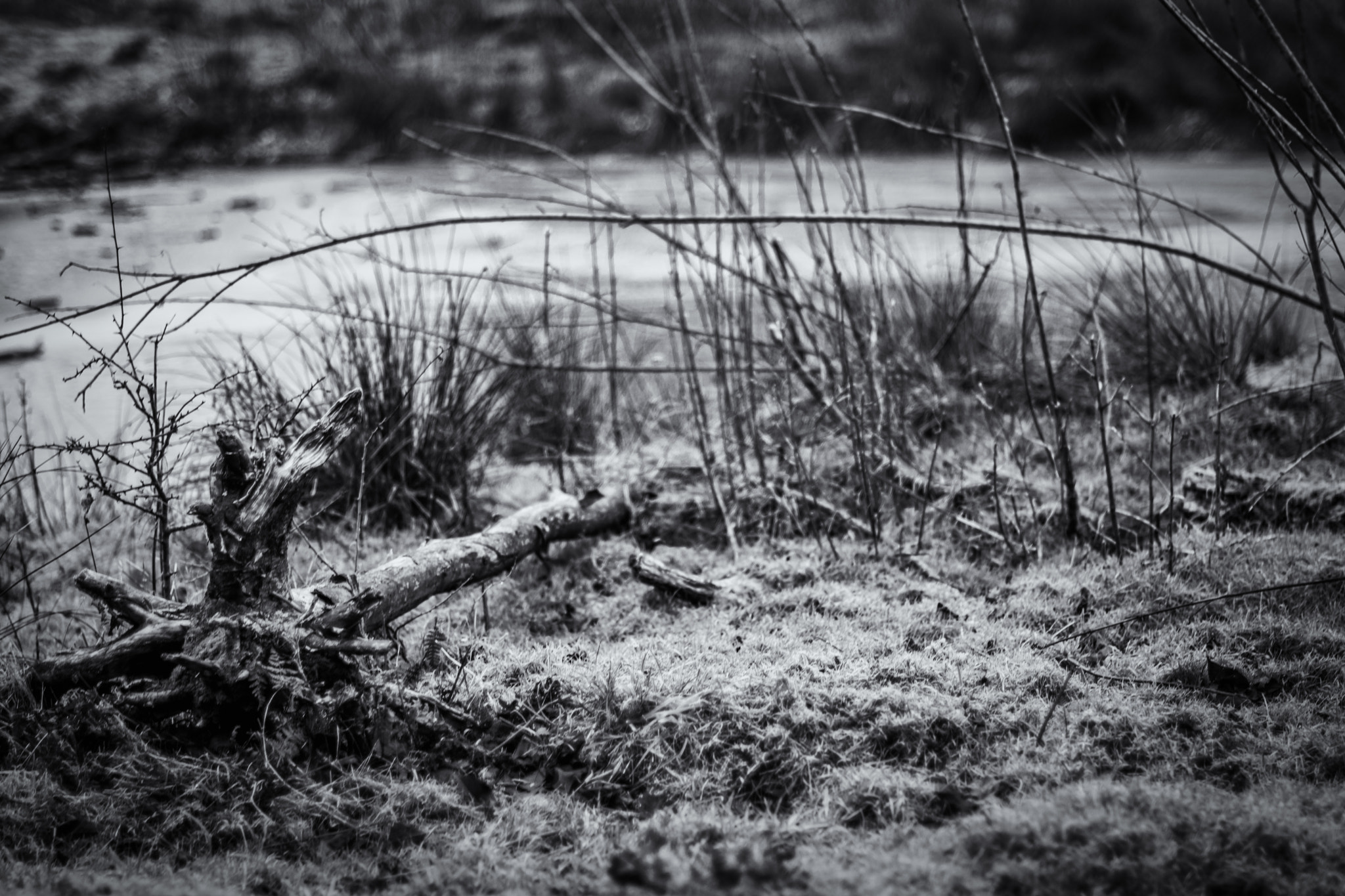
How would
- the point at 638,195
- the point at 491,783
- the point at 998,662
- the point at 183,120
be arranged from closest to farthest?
1. the point at 491,783
2. the point at 998,662
3. the point at 638,195
4. the point at 183,120

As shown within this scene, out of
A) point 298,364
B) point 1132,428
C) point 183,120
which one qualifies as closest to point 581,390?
point 298,364

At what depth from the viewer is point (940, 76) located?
1040 cm

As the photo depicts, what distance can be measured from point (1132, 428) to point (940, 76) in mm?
7967

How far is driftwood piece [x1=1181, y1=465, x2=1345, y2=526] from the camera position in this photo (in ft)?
8.98

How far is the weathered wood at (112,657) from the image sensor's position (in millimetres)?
1950

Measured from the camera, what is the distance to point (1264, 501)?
2.81m

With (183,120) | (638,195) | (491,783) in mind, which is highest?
(183,120)

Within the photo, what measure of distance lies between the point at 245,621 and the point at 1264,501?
8.80ft

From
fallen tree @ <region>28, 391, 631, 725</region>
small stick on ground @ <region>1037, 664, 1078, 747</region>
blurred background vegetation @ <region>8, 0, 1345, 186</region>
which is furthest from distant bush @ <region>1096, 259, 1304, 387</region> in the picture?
blurred background vegetation @ <region>8, 0, 1345, 186</region>

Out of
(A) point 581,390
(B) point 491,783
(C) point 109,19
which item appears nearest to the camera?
(B) point 491,783

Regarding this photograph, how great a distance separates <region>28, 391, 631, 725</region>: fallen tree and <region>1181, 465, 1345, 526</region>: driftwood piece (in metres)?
2.22

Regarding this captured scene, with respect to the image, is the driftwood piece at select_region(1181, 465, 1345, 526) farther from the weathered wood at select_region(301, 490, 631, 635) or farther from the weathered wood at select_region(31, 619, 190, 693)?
the weathered wood at select_region(31, 619, 190, 693)

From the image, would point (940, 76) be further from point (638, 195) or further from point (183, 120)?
point (183, 120)

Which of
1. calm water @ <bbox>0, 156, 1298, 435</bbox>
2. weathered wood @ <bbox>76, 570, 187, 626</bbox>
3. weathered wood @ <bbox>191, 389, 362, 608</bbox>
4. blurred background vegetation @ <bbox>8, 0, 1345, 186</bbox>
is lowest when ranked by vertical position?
weathered wood @ <bbox>76, 570, 187, 626</bbox>
